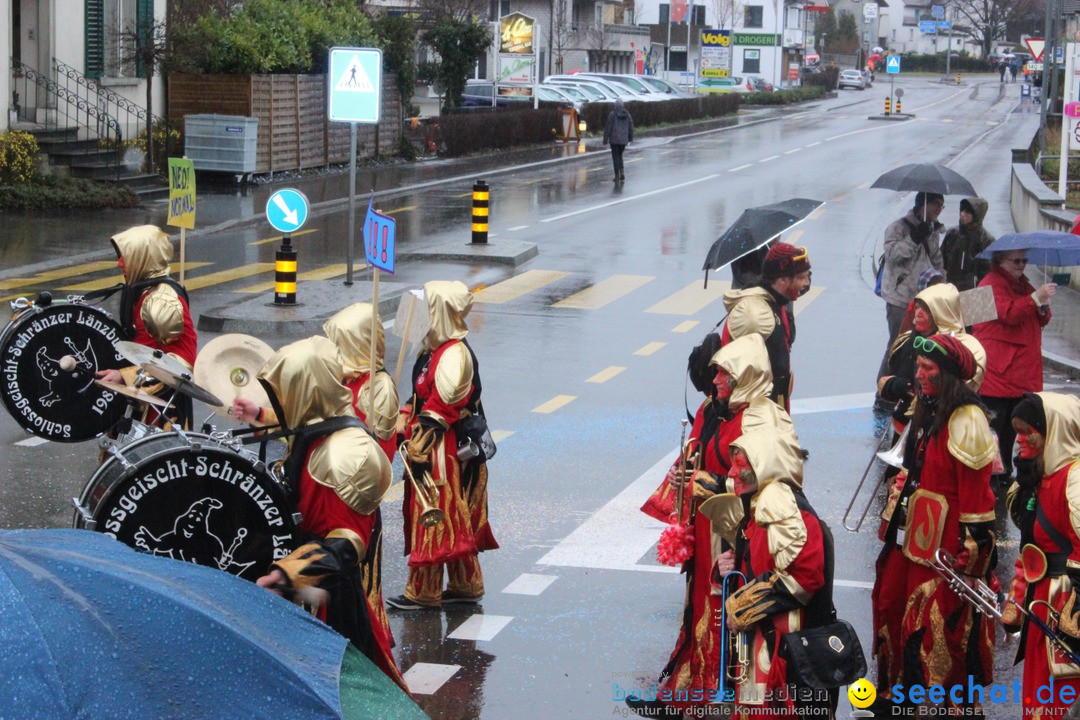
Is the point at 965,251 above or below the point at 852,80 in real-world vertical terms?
below

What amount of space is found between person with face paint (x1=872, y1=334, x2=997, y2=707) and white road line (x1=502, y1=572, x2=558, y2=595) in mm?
2189

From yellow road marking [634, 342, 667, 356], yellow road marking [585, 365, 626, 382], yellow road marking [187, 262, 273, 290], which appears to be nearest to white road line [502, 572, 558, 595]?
yellow road marking [585, 365, 626, 382]

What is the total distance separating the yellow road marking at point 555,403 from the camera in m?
11.7

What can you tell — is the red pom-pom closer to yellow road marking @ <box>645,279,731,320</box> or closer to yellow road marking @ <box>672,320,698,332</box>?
yellow road marking @ <box>672,320,698,332</box>

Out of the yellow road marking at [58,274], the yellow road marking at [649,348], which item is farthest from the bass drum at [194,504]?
the yellow road marking at [58,274]

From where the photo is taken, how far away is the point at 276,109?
29094 millimetres

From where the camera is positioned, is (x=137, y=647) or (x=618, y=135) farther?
(x=618, y=135)

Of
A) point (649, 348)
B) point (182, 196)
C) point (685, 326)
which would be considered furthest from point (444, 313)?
point (685, 326)

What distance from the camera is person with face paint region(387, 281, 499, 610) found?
693 centimetres

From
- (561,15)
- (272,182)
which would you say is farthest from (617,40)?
(272,182)

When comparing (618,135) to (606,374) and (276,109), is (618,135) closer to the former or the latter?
(276,109)

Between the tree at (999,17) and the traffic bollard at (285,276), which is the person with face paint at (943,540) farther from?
the tree at (999,17)

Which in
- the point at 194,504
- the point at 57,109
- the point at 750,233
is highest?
the point at 57,109

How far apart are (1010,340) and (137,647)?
7433mm
